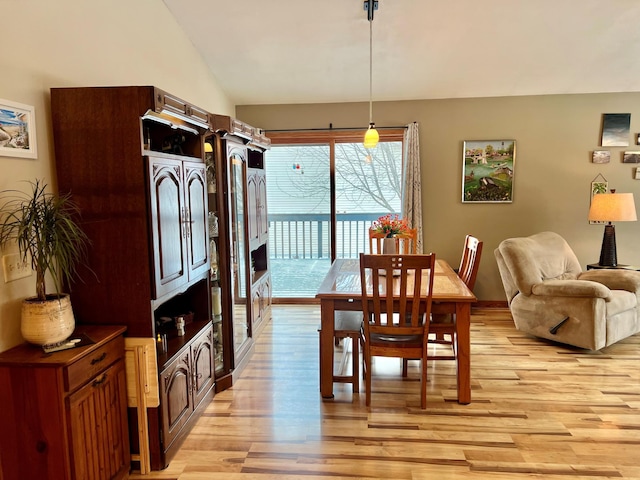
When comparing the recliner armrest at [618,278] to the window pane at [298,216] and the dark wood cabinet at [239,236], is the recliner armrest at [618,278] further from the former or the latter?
the dark wood cabinet at [239,236]

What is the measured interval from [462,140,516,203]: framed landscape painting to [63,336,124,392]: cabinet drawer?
399cm

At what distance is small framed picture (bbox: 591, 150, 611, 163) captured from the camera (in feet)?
15.1

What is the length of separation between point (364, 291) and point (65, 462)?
1731mm

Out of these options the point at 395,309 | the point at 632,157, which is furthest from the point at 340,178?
the point at 632,157

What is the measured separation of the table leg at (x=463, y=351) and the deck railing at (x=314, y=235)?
236 centimetres

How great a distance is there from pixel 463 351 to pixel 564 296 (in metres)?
1.47

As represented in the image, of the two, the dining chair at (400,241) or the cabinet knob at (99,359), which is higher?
the dining chair at (400,241)

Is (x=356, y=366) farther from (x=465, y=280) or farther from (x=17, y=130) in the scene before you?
(x=17, y=130)

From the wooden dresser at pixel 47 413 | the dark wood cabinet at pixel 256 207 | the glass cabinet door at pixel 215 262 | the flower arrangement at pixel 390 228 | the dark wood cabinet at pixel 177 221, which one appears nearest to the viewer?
the wooden dresser at pixel 47 413

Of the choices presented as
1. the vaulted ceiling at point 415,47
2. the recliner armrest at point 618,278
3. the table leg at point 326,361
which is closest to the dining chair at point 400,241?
the table leg at point 326,361

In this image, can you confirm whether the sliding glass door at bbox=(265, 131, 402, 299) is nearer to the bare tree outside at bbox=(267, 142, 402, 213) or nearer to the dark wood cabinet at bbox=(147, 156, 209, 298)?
the bare tree outside at bbox=(267, 142, 402, 213)

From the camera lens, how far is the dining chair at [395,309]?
256cm

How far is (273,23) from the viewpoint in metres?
3.38

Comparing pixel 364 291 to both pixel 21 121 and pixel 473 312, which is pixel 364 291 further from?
pixel 473 312
